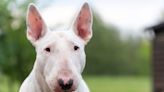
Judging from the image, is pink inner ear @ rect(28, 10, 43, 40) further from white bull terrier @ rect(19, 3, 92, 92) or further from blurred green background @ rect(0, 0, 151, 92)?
blurred green background @ rect(0, 0, 151, 92)

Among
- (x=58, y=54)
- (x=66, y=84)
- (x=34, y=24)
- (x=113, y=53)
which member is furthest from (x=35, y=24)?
(x=113, y=53)

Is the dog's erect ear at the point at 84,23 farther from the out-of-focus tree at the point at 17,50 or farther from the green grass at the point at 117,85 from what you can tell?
the green grass at the point at 117,85

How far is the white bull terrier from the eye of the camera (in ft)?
18.0

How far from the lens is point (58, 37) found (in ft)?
19.1

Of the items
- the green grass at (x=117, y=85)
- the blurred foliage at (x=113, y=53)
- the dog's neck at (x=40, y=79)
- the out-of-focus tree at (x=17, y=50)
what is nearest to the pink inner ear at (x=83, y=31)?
the dog's neck at (x=40, y=79)

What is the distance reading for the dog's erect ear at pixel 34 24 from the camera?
19.9 ft

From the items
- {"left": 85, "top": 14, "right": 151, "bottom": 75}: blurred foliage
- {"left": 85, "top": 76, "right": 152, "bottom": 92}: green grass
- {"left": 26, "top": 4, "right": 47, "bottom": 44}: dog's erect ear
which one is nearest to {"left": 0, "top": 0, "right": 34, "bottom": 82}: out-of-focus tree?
{"left": 85, "top": 76, "right": 152, "bottom": 92}: green grass

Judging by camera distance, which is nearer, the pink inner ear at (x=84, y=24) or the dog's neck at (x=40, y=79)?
the dog's neck at (x=40, y=79)

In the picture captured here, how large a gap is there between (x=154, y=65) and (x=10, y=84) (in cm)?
1058

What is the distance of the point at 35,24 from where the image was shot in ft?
20.2

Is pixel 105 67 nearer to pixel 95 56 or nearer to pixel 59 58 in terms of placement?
pixel 95 56

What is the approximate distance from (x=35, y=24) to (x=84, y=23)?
0.46 metres

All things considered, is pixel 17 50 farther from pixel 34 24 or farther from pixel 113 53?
pixel 113 53

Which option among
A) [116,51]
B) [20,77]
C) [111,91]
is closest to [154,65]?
[20,77]
